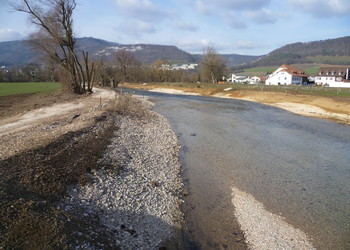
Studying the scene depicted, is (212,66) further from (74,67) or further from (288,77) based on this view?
(74,67)

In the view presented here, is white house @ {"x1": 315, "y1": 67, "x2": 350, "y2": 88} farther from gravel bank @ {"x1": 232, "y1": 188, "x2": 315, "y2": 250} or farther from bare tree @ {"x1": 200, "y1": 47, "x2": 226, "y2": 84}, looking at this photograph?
gravel bank @ {"x1": 232, "y1": 188, "x2": 315, "y2": 250}

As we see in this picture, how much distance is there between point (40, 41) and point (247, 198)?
38.1 metres

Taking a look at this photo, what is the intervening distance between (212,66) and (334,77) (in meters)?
40.5

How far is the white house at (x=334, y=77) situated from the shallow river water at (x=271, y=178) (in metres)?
65.9

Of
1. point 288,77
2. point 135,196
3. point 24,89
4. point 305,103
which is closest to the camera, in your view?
point 135,196

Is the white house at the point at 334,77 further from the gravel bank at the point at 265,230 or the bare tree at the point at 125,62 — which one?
the gravel bank at the point at 265,230

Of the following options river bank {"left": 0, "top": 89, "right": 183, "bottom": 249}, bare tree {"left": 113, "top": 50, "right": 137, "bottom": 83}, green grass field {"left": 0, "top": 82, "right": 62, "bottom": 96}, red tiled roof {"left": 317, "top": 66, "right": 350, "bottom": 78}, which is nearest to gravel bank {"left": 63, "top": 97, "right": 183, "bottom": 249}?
river bank {"left": 0, "top": 89, "right": 183, "bottom": 249}

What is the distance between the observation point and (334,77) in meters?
78.2

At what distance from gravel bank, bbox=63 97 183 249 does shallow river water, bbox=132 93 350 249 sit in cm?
86

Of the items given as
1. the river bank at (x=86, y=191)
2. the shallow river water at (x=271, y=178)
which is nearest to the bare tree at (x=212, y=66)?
the shallow river water at (x=271, y=178)

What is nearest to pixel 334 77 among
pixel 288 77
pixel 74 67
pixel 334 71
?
pixel 334 71

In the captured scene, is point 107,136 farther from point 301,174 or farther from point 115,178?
point 301,174

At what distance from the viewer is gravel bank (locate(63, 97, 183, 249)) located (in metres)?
6.64

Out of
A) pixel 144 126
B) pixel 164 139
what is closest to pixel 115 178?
pixel 164 139
